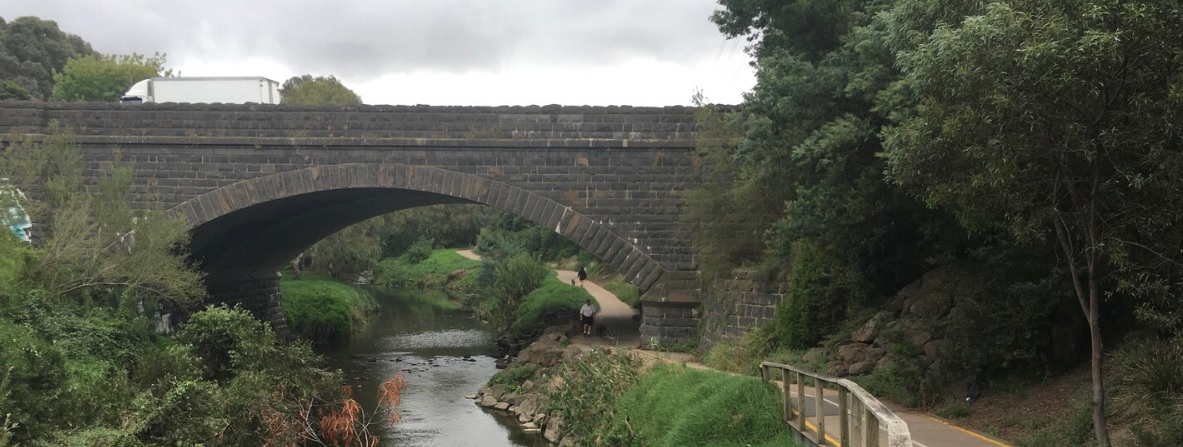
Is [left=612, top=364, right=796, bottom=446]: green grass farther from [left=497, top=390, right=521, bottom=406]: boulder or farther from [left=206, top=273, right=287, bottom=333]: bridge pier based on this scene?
[left=206, top=273, right=287, bottom=333]: bridge pier

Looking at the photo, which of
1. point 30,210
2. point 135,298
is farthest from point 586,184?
point 30,210

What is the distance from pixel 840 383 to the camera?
833 cm

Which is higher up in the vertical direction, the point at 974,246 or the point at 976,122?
the point at 976,122

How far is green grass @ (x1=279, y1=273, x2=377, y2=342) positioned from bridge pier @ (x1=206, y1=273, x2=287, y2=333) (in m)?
0.48

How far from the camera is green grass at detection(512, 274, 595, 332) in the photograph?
A: 30812 millimetres

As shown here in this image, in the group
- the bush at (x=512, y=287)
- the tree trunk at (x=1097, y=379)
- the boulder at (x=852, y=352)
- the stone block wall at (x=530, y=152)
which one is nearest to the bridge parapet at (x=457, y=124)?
the stone block wall at (x=530, y=152)

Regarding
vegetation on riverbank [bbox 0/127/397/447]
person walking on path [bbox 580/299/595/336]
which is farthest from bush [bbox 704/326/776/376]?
person walking on path [bbox 580/299/595/336]

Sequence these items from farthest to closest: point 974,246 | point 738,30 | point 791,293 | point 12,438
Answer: point 738,30, point 791,293, point 974,246, point 12,438

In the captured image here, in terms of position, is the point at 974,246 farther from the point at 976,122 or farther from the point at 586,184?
the point at 586,184

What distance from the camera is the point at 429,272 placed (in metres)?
58.7

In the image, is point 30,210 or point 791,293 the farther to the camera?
point 30,210

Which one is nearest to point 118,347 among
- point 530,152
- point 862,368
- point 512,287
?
point 530,152

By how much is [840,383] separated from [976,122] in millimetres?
2430

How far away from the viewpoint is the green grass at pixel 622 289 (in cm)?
3756
